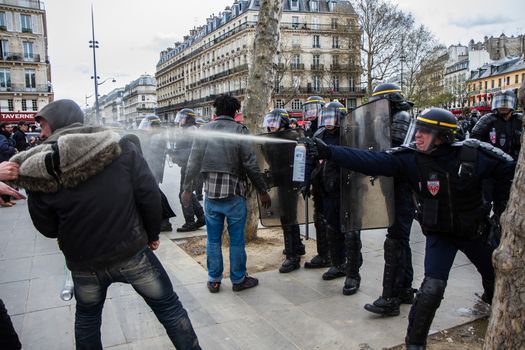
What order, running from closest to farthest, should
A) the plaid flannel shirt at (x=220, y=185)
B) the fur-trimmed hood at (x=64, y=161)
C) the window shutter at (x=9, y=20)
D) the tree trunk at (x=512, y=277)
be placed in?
1. the tree trunk at (x=512, y=277)
2. the fur-trimmed hood at (x=64, y=161)
3. the plaid flannel shirt at (x=220, y=185)
4. the window shutter at (x=9, y=20)

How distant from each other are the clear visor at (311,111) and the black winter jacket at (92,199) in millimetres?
3018

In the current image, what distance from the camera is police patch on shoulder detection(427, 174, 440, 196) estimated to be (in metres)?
2.83

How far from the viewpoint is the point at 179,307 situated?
2.67 m

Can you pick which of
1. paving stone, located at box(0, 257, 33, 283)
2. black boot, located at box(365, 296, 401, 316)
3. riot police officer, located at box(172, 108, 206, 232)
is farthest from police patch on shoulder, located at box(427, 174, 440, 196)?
riot police officer, located at box(172, 108, 206, 232)

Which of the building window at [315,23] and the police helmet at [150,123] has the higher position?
the building window at [315,23]

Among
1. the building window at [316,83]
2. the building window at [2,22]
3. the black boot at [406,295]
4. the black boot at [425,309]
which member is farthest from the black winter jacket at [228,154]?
the building window at [2,22]

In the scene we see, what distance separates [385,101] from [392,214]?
0.96m

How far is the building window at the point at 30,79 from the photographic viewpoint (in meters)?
49.0

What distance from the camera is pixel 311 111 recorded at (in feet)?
17.1

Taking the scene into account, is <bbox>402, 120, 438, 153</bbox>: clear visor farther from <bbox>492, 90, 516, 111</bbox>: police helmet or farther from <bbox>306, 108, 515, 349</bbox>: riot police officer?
<bbox>492, 90, 516, 111</bbox>: police helmet

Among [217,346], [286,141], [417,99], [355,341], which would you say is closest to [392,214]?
[355,341]

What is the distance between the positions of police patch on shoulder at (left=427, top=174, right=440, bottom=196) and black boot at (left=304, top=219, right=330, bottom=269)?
2.20 metres

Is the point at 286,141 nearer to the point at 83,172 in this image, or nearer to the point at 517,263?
the point at 83,172

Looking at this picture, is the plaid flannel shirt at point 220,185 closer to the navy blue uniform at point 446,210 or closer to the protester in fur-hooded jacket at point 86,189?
the protester in fur-hooded jacket at point 86,189
